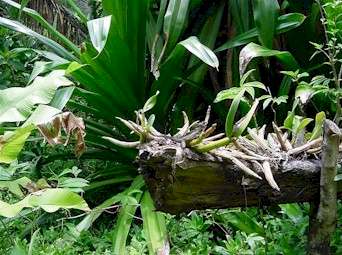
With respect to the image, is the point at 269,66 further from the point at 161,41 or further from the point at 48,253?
the point at 48,253

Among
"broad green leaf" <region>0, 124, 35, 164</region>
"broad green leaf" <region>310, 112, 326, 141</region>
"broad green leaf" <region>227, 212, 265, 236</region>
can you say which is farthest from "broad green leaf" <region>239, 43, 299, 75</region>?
"broad green leaf" <region>0, 124, 35, 164</region>

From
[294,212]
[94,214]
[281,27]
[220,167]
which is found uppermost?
[281,27]

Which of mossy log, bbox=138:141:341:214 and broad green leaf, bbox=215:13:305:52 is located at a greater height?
broad green leaf, bbox=215:13:305:52

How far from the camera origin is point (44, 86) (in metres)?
1.58

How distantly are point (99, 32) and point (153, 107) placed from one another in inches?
18.2

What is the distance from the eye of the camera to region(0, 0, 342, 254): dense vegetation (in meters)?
1.62

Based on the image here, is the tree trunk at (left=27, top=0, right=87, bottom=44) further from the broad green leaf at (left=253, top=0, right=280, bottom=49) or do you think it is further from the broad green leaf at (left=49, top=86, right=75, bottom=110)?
the broad green leaf at (left=253, top=0, right=280, bottom=49)

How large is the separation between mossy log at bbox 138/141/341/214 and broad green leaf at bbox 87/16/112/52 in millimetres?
994

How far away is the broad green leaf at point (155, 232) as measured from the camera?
1875mm

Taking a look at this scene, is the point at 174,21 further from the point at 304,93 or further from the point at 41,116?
the point at 41,116

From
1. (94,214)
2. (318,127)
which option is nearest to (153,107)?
(94,214)

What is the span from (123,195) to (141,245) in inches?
16.1

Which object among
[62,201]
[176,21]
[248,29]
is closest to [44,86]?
[62,201]

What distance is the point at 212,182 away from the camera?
4.59 ft
